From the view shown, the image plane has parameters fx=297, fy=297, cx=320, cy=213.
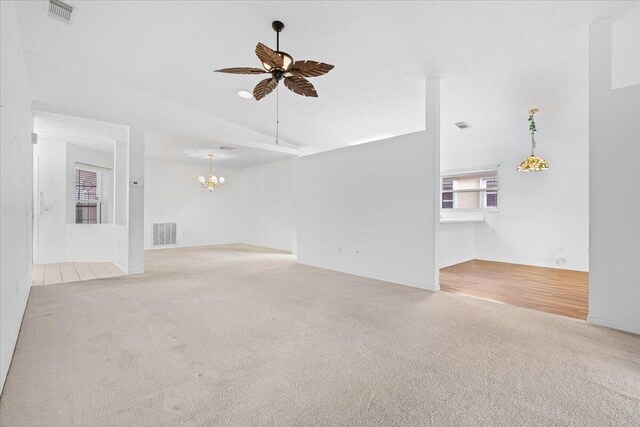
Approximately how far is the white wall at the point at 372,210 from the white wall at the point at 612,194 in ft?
5.59

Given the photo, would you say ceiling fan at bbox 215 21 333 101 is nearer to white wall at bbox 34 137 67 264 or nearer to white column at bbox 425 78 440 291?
white column at bbox 425 78 440 291

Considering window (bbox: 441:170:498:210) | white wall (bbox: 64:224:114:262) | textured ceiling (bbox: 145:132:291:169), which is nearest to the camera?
textured ceiling (bbox: 145:132:291:169)

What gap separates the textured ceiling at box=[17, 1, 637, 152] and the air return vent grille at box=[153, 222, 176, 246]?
172 inches

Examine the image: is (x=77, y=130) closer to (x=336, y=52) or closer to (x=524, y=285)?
(x=336, y=52)

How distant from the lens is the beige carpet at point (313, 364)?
1634 millimetres

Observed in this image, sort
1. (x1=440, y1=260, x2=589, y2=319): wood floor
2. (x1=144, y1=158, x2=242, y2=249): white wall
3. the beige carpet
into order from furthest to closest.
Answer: (x1=144, y1=158, x2=242, y2=249): white wall, (x1=440, y1=260, x2=589, y2=319): wood floor, the beige carpet

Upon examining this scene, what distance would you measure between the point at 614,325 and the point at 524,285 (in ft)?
5.52

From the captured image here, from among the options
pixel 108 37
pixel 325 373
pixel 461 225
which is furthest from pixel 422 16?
pixel 461 225

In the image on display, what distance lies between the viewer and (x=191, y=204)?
952 centimetres

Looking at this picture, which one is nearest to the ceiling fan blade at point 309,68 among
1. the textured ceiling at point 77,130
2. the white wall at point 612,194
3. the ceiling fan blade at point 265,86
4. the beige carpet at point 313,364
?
the ceiling fan blade at point 265,86

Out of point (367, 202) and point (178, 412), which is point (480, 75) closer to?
point (367, 202)

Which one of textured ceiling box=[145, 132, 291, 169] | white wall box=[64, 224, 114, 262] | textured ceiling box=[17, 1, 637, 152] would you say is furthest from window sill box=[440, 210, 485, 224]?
white wall box=[64, 224, 114, 262]

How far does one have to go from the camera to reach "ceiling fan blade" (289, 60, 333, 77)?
113 inches

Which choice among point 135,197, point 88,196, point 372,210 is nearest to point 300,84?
point 372,210
